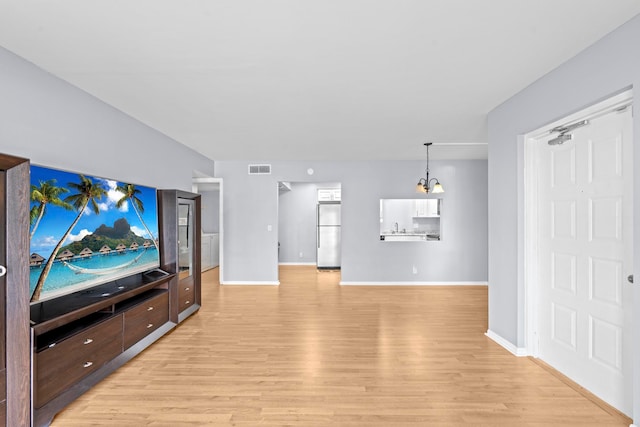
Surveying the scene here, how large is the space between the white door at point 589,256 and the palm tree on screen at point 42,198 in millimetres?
4036

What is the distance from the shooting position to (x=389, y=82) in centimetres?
283

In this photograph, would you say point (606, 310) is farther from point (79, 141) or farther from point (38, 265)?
point (79, 141)

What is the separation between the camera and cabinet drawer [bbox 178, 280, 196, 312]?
13.7 ft

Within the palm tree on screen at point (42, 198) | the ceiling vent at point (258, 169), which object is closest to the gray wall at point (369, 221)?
the ceiling vent at point (258, 169)

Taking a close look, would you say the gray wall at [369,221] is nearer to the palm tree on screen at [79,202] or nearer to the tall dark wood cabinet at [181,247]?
the tall dark wood cabinet at [181,247]

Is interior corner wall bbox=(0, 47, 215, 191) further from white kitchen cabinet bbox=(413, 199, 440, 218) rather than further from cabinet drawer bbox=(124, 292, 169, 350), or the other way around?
white kitchen cabinet bbox=(413, 199, 440, 218)

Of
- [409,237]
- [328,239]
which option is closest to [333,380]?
[409,237]

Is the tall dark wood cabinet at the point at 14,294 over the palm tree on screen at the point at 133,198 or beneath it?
beneath

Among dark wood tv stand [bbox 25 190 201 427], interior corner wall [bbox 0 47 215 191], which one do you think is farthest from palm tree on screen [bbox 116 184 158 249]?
dark wood tv stand [bbox 25 190 201 427]

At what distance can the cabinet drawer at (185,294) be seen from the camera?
4.18 metres

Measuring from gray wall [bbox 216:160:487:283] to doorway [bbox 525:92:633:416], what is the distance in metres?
3.55

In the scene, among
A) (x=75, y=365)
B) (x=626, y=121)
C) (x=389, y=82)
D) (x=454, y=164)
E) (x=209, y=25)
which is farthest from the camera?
(x=454, y=164)

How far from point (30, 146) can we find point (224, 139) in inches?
102

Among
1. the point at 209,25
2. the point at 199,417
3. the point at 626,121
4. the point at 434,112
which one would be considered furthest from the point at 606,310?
the point at 209,25
